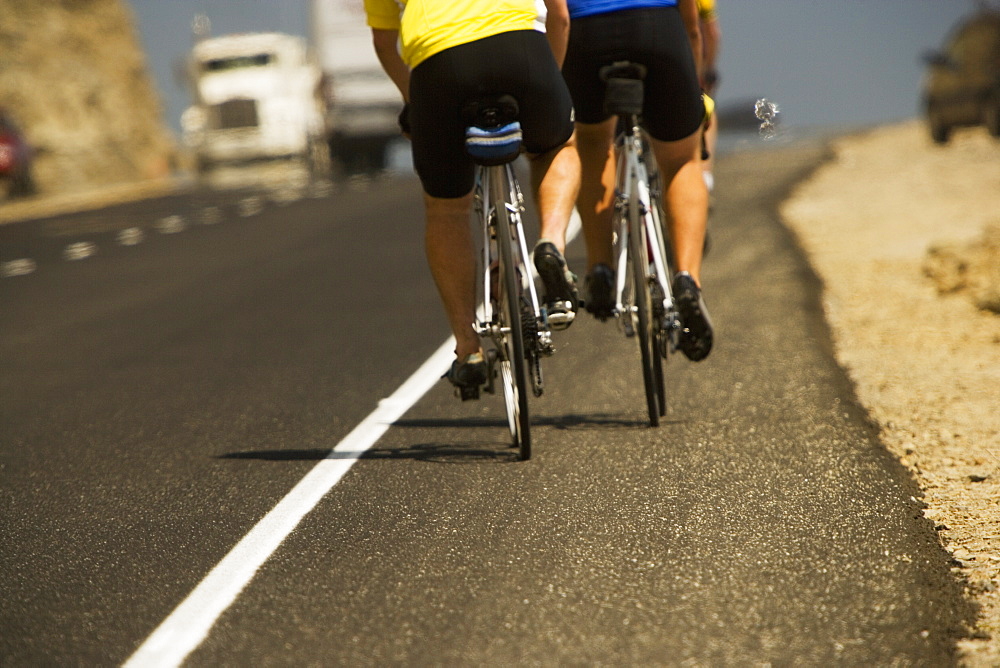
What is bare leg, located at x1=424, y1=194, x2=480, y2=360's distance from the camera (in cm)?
539

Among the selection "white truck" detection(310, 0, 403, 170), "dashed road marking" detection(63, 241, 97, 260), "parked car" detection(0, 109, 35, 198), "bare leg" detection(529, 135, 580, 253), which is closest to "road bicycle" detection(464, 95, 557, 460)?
"bare leg" detection(529, 135, 580, 253)

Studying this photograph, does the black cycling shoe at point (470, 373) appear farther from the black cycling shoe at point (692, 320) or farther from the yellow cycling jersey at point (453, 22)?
the yellow cycling jersey at point (453, 22)

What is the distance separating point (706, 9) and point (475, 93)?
306 cm

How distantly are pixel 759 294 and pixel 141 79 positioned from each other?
133ft

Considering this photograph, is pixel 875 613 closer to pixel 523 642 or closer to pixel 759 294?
pixel 523 642

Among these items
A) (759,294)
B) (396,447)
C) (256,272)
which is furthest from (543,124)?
(256,272)

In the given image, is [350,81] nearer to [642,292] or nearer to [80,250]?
[80,250]

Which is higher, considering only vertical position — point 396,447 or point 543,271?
point 543,271

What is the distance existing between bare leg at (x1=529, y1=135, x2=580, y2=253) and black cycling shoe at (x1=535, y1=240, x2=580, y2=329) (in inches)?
5.0

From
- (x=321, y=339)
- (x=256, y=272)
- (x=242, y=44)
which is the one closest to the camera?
(x=321, y=339)

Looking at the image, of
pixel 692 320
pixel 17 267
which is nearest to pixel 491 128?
pixel 692 320

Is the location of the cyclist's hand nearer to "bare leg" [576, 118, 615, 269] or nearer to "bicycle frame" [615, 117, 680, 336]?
"bicycle frame" [615, 117, 680, 336]

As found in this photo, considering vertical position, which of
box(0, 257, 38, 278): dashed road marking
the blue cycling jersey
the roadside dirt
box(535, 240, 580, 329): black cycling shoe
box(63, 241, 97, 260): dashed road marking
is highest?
the blue cycling jersey

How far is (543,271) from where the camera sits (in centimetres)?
520
